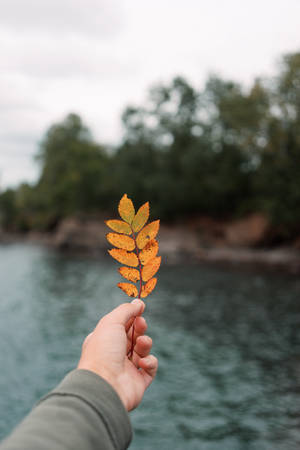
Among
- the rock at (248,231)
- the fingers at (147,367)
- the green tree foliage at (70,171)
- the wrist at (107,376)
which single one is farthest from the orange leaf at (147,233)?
the green tree foliage at (70,171)

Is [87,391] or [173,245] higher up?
[87,391]

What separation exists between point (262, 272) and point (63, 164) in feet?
159

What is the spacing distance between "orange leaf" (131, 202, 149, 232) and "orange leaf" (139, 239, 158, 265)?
0.32 ft

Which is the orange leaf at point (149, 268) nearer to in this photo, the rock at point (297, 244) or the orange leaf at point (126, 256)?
the orange leaf at point (126, 256)

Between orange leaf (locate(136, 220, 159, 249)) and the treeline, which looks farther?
the treeline

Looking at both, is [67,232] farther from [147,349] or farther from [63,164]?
[147,349]

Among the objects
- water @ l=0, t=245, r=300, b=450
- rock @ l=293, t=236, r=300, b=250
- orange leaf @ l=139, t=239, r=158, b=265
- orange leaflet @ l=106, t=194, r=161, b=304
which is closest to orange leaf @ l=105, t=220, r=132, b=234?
orange leaflet @ l=106, t=194, r=161, b=304

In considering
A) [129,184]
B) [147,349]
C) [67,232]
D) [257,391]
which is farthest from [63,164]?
[147,349]

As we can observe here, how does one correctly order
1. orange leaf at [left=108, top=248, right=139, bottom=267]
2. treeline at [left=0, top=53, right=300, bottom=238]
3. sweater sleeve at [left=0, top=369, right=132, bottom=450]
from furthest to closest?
treeline at [left=0, top=53, right=300, bottom=238] → orange leaf at [left=108, top=248, right=139, bottom=267] → sweater sleeve at [left=0, top=369, right=132, bottom=450]

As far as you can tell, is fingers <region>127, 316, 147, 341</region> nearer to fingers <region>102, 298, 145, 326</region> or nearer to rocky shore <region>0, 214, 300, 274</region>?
fingers <region>102, 298, 145, 326</region>

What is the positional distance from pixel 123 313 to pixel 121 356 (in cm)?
21

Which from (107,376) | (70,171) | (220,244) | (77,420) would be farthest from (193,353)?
(70,171)

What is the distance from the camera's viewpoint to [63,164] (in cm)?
7362

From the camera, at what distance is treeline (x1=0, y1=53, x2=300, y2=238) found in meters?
38.6
